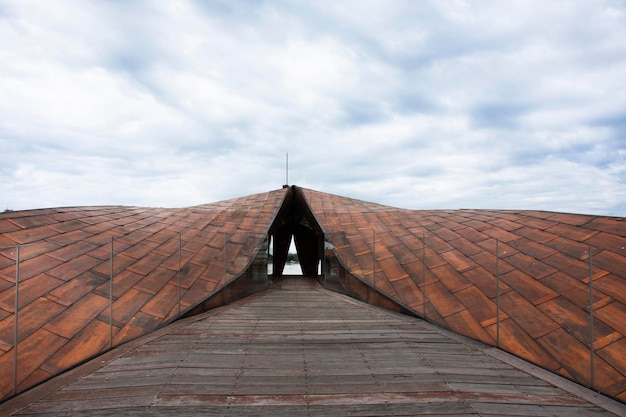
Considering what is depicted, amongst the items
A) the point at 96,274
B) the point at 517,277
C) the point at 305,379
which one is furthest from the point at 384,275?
the point at 96,274

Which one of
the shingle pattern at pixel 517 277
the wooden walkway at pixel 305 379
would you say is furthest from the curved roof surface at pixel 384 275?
the wooden walkway at pixel 305 379

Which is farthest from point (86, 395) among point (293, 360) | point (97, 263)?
point (97, 263)

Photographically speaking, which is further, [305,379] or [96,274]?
[96,274]

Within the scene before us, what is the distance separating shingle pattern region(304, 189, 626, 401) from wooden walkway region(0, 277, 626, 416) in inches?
16.8

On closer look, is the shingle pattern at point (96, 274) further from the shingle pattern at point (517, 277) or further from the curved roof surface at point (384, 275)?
the shingle pattern at point (517, 277)

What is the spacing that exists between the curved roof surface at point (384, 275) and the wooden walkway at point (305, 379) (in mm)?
447

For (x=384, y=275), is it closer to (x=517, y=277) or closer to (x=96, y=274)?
(x=517, y=277)

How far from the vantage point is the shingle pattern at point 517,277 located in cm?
410

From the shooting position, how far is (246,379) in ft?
11.6

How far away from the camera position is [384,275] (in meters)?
7.40

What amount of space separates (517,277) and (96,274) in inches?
294

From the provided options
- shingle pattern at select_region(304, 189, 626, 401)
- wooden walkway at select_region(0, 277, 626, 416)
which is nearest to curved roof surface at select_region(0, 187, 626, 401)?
shingle pattern at select_region(304, 189, 626, 401)

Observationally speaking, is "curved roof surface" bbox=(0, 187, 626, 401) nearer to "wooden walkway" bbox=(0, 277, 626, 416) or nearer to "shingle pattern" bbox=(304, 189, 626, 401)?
"shingle pattern" bbox=(304, 189, 626, 401)

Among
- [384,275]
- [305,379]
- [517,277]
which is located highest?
[517,277]
